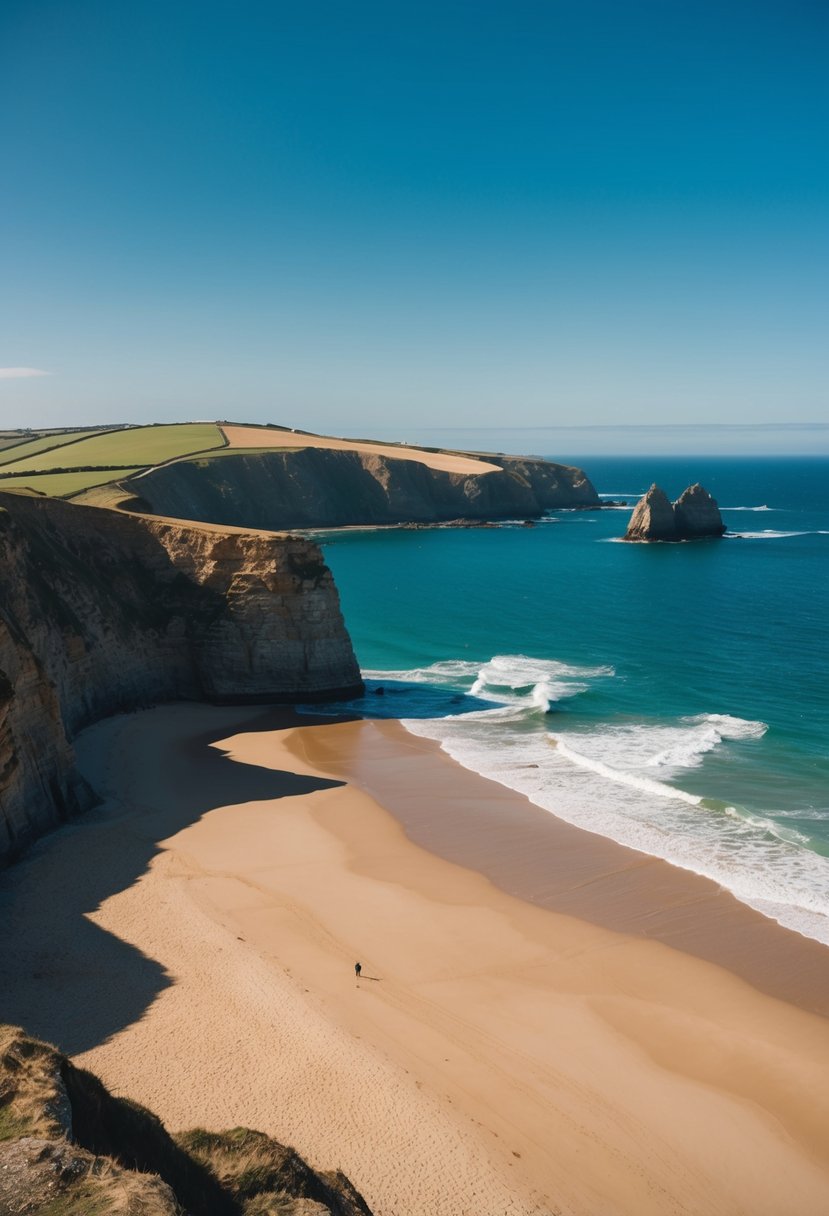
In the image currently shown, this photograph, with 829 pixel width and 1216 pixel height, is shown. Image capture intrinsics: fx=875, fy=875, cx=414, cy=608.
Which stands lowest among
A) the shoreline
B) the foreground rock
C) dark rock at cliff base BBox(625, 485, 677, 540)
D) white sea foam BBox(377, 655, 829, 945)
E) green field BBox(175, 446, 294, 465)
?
the shoreline

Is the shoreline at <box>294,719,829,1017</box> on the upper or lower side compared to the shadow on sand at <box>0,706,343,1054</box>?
lower

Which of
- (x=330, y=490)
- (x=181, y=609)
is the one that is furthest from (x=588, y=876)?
(x=330, y=490)

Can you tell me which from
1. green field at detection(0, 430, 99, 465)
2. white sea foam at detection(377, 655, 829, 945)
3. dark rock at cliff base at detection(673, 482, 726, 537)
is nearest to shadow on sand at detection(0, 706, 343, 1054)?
white sea foam at detection(377, 655, 829, 945)

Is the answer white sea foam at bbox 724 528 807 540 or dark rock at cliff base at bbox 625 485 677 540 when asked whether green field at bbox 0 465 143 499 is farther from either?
white sea foam at bbox 724 528 807 540

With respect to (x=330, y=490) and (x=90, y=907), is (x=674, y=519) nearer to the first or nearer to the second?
(x=330, y=490)

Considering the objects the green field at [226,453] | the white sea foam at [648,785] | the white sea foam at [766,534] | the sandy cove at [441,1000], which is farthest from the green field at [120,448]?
the white sea foam at [766,534]

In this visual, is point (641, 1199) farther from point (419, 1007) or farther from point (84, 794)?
point (84, 794)
